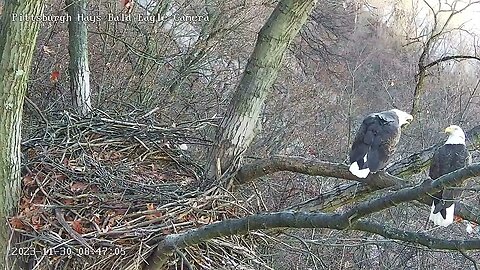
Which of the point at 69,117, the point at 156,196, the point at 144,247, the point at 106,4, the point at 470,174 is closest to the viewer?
the point at 470,174

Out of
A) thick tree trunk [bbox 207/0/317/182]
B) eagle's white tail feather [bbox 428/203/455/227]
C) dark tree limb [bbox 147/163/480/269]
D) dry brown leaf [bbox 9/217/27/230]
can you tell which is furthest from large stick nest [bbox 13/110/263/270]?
eagle's white tail feather [bbox 428/203/455/227]

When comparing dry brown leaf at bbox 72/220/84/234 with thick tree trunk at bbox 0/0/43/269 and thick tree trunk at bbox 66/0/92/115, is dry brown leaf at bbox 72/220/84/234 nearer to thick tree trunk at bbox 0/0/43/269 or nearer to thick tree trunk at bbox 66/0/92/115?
thick tree trunk at bbox 0/0/43/269

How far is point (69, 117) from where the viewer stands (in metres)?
3.50

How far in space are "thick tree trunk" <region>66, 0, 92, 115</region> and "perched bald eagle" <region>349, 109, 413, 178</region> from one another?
1.91 metres

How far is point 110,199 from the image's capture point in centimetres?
295

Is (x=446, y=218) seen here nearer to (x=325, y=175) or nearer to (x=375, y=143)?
(x=375, y=143)

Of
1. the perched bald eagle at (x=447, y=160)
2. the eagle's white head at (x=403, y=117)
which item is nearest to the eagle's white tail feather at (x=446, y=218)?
the perched bald eagle at (x=447, y=160)

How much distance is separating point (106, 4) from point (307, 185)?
9.68ft

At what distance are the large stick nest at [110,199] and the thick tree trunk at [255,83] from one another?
0.24m

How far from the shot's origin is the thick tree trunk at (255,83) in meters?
3.23

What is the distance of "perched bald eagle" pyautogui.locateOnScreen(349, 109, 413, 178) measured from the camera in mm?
2900

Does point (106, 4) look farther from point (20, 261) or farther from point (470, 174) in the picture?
point (470, 174)

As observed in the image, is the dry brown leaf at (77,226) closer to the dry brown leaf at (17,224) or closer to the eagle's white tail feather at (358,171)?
the dry brown leaf at (17,224)

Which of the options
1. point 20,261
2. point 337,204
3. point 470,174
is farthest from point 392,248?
point 470,174
